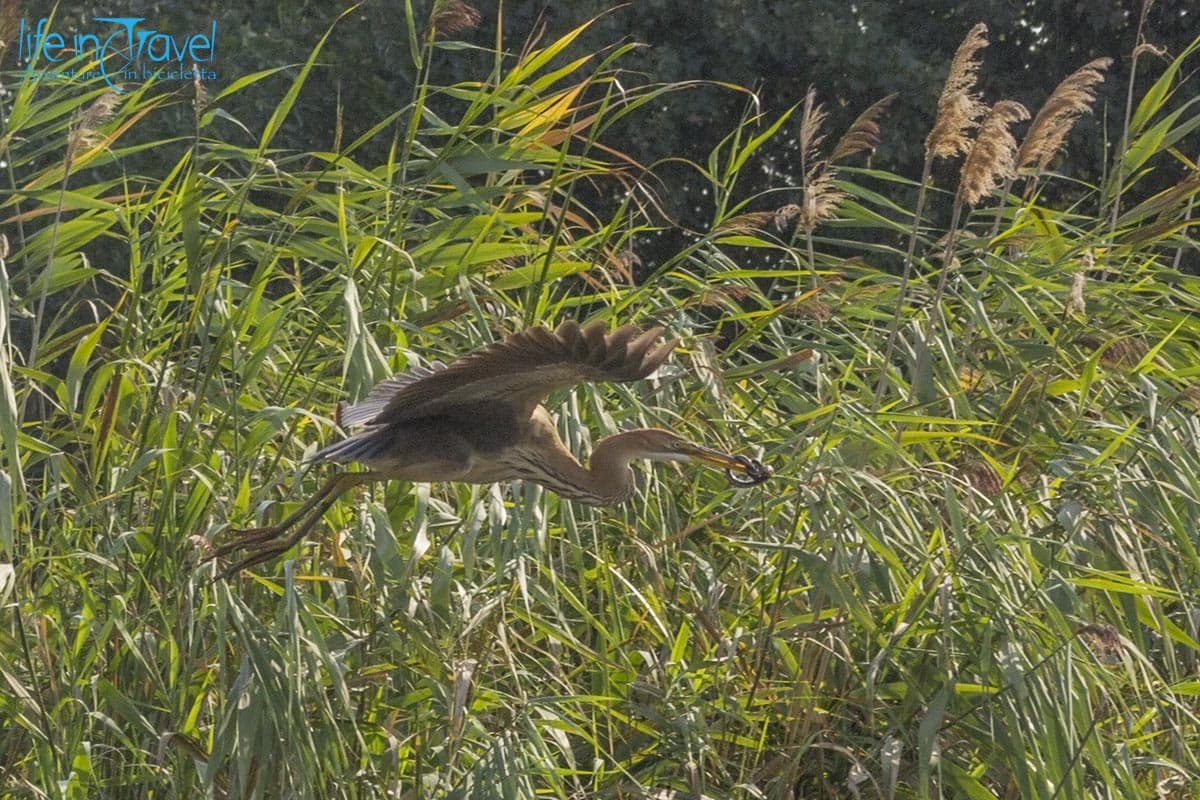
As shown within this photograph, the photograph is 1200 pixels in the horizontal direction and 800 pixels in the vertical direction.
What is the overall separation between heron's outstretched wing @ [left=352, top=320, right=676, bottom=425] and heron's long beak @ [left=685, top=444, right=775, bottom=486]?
0.94 feet

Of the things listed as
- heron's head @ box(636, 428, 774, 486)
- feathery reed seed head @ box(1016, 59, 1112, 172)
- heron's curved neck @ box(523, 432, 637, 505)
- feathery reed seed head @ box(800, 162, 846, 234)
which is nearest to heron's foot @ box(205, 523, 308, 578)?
heron's curved neck @ box(523, 432, 637, 505)

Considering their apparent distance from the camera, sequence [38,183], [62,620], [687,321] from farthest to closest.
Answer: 1. [687,321]
2. [38,183]
3. [62,620]

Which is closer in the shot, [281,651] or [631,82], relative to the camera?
[281,651]

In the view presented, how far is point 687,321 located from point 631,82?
4.93 meters

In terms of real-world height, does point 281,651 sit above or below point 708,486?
below

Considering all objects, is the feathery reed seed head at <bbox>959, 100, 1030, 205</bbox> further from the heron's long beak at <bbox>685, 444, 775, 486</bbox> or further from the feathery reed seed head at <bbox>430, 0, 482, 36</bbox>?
the feathery reed seed head at <bbox>430, 0, 482, 36</bbox>

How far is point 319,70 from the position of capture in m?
7.52

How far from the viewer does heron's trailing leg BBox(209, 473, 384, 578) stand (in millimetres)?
2699

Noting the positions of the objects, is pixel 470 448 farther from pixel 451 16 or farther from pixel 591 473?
pixel 451 16

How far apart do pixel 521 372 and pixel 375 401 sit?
42 centimetres

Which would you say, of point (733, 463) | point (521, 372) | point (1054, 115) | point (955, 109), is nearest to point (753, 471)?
point (733, 463)

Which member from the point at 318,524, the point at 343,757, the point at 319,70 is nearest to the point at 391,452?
the point at 318,524

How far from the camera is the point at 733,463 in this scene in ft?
9.45

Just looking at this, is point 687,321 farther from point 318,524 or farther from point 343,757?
point 343,757
